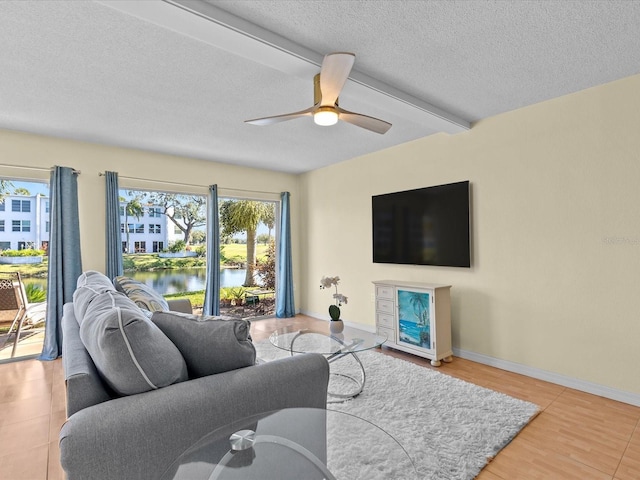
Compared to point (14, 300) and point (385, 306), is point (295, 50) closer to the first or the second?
point (385, 306)

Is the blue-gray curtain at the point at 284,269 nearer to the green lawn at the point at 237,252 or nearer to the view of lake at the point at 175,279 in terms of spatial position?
the green lawn at the point at 237,252

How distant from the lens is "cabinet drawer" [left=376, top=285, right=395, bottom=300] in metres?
3.97

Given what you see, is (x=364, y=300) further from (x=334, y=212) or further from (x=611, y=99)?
(x=611, y=99)

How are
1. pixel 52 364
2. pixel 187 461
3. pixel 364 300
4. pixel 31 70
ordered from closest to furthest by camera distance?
1. pixel 187 461
2. pixel 31 70
3. pixel 52 364
4. pixel 364 300

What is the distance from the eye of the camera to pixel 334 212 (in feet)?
18.1

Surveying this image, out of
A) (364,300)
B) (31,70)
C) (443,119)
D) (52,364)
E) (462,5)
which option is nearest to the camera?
(462,5)

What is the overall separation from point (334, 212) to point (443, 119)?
2.49m

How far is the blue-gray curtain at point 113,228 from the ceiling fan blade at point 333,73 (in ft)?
10.8

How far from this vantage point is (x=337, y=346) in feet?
9.23

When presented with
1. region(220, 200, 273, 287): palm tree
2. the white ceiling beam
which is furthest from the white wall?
the white ceiling beam

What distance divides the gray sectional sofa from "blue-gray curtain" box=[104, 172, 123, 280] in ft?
9.83

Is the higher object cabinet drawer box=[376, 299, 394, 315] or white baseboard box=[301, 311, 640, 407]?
cabinet drawer box=[376, 299, 394, 315]

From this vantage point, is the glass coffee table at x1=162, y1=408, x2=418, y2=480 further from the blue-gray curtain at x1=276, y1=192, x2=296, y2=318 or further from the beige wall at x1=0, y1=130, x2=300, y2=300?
the blue-gray curtain at x1=276, y1=192, x2=296, y2=318

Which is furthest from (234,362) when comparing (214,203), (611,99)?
(214,203)
